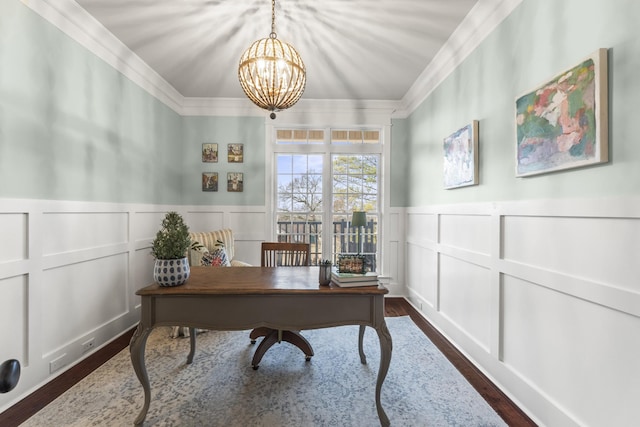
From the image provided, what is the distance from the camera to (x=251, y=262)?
426 centimetres

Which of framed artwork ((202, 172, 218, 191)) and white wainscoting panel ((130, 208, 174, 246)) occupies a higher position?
framed artwork ((202, 172, 218, 191))

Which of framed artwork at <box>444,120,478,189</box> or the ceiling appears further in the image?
framed artwork at <box>444,120,478,189</box>

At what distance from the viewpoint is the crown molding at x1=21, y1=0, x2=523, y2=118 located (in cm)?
218

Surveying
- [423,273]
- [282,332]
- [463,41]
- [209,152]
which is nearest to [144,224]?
[209,152]

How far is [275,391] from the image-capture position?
2033 mm

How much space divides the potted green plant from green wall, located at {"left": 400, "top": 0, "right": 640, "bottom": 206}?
220 cm

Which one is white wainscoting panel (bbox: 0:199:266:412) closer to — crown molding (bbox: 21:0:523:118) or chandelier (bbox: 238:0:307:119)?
crown molding (bbox: 21:0:523:118)

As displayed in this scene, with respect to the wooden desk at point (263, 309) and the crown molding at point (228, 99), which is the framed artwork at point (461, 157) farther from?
the wooden desk at point (263, 309)

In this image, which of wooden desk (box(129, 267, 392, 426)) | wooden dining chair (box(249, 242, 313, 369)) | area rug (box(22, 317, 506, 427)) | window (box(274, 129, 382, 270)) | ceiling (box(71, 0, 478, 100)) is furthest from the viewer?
window (box(274, 129, 382, 270))

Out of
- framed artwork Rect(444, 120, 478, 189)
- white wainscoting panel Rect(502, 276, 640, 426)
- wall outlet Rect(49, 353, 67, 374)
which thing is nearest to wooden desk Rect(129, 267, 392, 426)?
white wainscoting panel Rect(502, 276, 640, 426)

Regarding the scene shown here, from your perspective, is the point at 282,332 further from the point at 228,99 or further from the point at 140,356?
the point at 228,99

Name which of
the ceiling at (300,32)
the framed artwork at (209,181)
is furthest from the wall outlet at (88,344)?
the ceiling at (300,32)

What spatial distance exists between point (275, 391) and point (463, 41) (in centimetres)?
323

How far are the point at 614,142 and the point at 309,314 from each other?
5.63 feet
